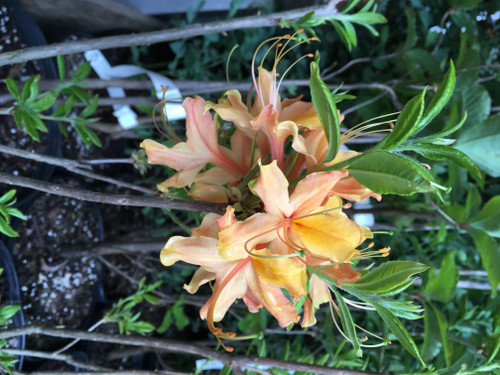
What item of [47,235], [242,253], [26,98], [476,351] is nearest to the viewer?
[242,253]

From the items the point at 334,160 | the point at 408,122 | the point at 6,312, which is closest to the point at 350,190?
the point at 334,160

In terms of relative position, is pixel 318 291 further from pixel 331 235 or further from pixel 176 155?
pixel 176 155

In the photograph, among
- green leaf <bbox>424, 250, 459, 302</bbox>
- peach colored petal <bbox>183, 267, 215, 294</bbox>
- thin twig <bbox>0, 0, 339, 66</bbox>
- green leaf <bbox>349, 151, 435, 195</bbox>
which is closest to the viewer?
green leaf <bbox>349, 151, 435, 195</bbox>

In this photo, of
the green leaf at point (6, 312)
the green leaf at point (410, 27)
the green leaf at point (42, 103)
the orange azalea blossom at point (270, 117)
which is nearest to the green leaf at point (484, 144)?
the green leaf at point (410, 27)

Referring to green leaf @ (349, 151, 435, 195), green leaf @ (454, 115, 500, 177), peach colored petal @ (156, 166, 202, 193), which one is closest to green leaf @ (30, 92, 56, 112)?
peach colored petal @ (156, 166, 202, 193)

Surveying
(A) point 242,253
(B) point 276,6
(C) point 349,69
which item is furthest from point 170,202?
(C) point 349,69

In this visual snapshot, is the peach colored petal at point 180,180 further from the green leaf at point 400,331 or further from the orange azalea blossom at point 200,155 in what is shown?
the green leaf at point 400,331

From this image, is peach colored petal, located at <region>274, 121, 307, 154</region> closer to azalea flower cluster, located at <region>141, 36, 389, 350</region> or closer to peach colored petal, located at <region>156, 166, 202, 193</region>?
azalea flower cluster, located at <region>141, 36, 389, 350</region>

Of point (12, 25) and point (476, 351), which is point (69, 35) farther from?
point (476, 351)
